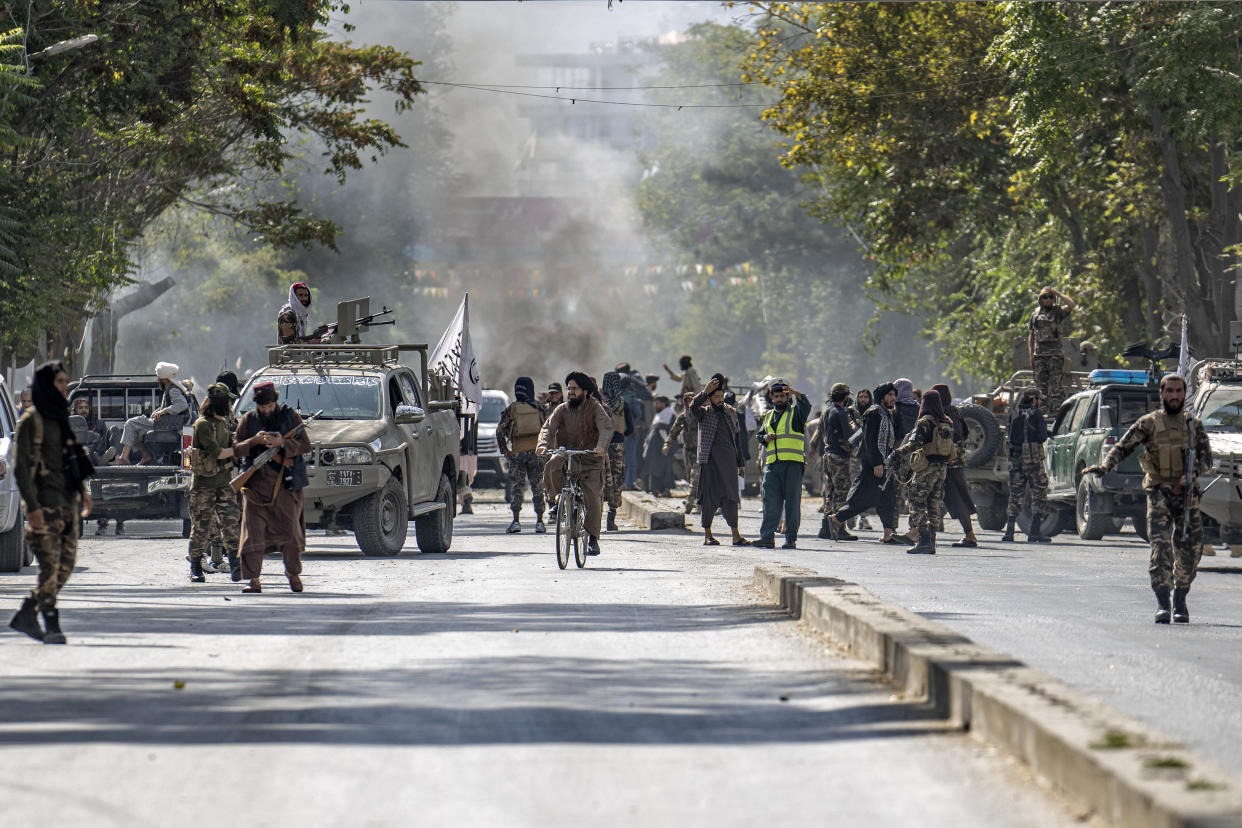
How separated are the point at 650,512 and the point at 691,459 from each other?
3.22 m

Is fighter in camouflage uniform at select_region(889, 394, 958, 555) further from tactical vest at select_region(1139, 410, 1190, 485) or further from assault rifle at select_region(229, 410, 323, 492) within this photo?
assault rifle at select_region(229, 410, 323, 492)

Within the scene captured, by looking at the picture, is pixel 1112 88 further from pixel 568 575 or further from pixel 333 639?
pixel 333 639

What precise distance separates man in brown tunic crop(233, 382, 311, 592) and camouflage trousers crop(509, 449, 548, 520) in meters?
8.92

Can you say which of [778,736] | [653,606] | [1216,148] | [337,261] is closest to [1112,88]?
[1216,148]

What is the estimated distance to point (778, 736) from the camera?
7719mm

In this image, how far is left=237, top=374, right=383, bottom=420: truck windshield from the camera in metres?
20.2

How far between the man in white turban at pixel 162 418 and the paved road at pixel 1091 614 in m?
7.14

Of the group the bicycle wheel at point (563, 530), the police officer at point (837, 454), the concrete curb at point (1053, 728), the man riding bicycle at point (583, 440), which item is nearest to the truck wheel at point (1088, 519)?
the police officer at point (837, 454)

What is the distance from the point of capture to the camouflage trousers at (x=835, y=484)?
23109 mm

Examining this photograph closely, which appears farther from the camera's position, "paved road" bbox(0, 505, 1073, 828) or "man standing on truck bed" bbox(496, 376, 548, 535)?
"man standing on truck bed" bbox(496, 376, 548, 535)

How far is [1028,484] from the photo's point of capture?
79.0 feet

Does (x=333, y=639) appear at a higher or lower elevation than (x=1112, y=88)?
lower

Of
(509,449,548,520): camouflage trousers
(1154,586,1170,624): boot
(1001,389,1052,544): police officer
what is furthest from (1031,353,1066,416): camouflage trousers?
(1154,586,1170,624): boot

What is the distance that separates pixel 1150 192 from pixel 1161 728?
25.1 metres
